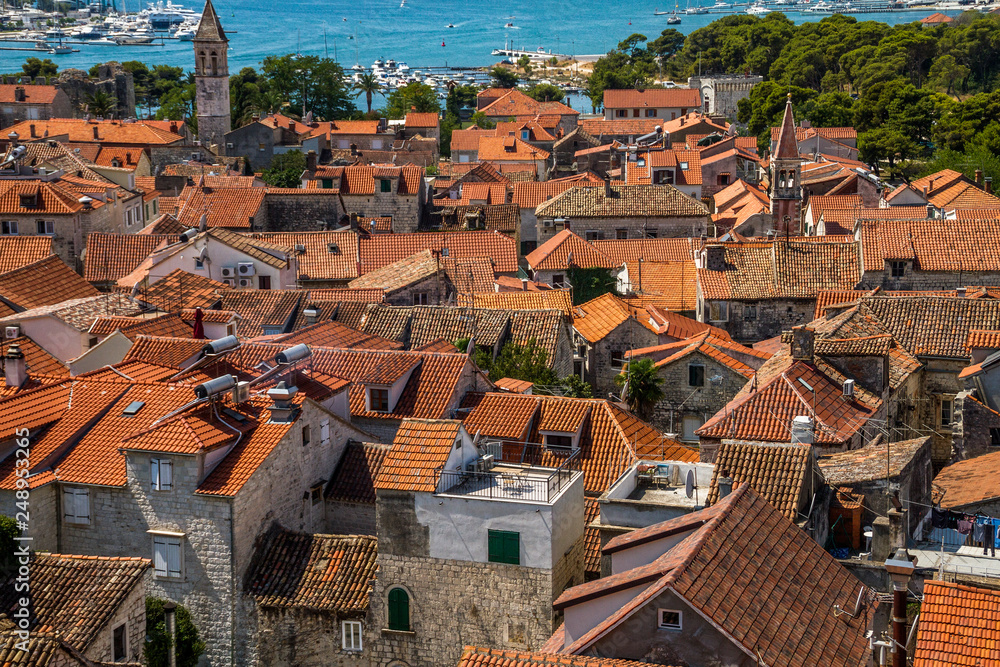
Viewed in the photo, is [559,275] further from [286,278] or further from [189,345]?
[189,345]

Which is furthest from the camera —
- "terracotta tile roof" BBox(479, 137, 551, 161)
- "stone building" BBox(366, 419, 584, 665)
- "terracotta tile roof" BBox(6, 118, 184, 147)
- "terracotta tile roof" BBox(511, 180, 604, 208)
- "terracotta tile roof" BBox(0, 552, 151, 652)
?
"terracotta tile roof" BBox(479, 137, 551, 161)

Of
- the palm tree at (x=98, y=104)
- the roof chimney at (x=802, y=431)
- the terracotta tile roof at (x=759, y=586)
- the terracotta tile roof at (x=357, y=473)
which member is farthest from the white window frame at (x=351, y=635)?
the palm tree at (x=98, y=104)

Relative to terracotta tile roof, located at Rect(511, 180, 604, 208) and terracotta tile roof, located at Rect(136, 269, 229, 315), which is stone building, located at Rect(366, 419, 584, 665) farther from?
terracotta tile roof, located at Rect(511, 180, 604, 208)

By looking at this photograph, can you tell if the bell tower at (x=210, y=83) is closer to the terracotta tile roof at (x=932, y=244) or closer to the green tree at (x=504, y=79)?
the terracotta tile roof at (x=932, y=244)

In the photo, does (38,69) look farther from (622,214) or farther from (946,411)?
(946,411)

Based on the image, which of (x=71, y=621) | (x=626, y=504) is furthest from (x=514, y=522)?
(x=71, y=621)

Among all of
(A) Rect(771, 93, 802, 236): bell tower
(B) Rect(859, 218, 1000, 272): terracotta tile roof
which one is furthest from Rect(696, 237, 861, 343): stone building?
(A) Rect(771, 93, 802, 236): bell tower

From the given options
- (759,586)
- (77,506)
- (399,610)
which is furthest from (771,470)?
(77,506)
